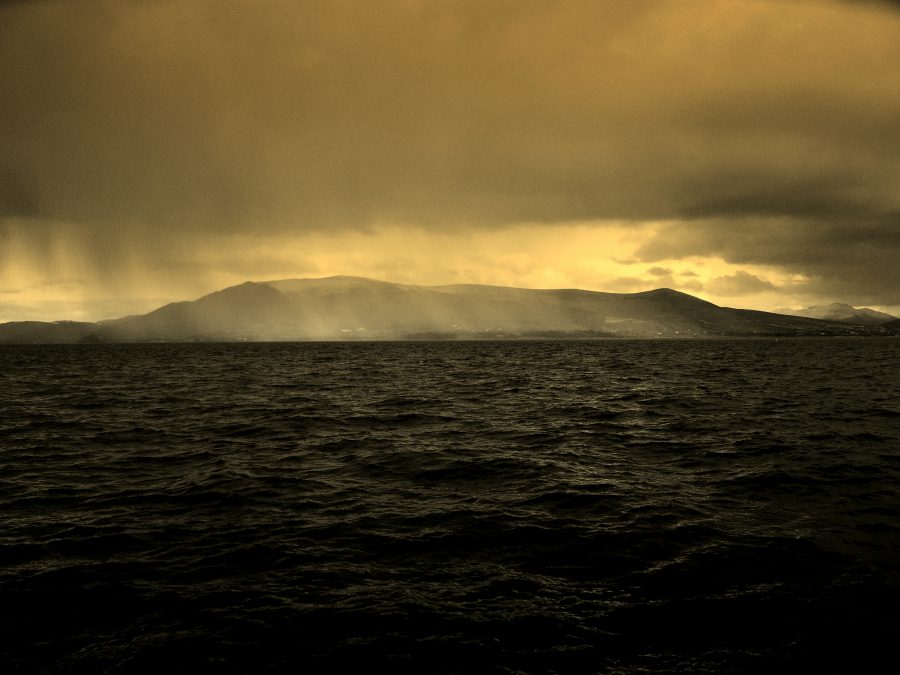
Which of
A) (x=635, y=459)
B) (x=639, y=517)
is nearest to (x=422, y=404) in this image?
(x=635, y=459)

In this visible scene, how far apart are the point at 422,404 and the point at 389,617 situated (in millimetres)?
29044

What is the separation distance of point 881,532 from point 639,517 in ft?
18.3

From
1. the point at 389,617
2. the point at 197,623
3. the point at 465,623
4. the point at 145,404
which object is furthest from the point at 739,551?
the point at 145,404

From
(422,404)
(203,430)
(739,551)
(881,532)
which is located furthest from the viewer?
(422,404)

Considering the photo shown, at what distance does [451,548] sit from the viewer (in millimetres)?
12586

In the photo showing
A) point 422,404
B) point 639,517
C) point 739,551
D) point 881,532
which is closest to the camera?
point 739,551

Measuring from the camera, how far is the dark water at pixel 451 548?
343 inches

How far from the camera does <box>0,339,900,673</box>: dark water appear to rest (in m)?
8.70

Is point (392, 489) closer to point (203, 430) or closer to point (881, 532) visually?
point (881, 532)

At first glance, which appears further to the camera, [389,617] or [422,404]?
[422,404]

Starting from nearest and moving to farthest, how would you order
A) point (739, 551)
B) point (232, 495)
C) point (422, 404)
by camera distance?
point (739, 551)
point (232, 495)
point (422, 404)

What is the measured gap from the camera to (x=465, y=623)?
30.4 ft

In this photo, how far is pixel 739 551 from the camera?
12406mm

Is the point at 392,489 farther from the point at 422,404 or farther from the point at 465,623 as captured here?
the point at 422,404
